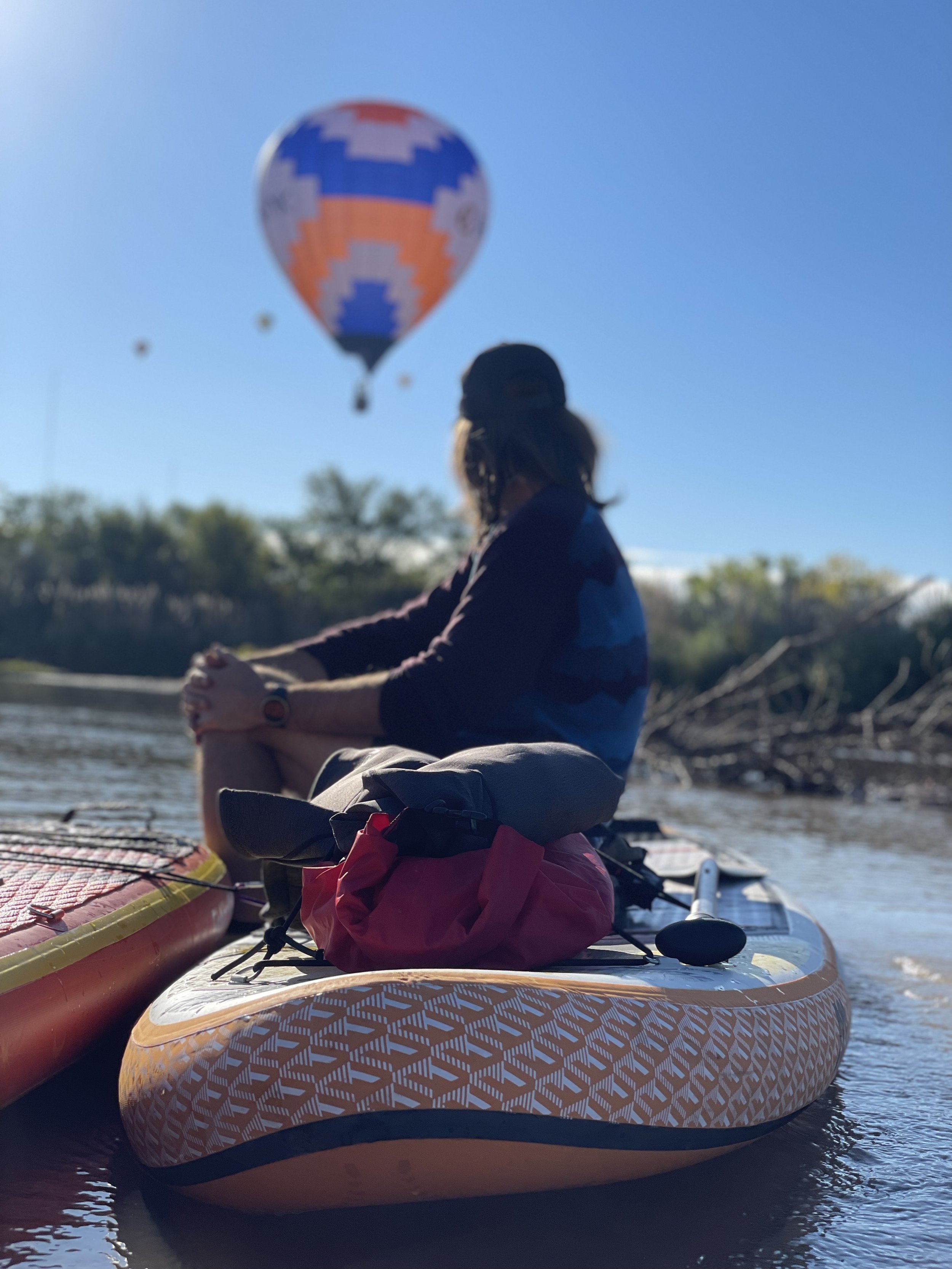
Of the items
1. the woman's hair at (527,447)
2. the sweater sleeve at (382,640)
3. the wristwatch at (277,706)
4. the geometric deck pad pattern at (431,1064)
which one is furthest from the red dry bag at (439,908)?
the sweater sleeve at (382,640)

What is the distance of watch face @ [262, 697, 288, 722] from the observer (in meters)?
2.78

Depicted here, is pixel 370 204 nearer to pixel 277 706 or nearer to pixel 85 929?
pixel 277 706

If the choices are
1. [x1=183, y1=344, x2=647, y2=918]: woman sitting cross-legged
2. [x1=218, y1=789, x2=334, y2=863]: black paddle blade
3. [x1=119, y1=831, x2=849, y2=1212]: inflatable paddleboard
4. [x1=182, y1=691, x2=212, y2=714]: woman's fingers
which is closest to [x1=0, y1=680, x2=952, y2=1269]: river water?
[x1=119, y1=831, x2=849, y2=1212]: inflatable paddleboard

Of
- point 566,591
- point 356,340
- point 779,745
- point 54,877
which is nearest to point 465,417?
point 566,591

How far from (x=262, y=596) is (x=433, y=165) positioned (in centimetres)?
1576

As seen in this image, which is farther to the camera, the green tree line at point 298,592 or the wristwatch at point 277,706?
the green tree line at point 298,592

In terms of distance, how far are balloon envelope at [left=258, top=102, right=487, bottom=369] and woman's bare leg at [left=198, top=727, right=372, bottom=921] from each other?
12495 mm

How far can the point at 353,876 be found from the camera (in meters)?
1.68

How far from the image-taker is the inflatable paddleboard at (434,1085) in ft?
4.68

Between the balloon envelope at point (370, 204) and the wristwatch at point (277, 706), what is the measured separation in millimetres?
12549

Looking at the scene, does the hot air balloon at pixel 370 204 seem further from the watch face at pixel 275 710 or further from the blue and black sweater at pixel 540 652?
the blue and black sweater at pixel 540 652

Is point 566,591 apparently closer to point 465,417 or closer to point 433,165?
point 465,417

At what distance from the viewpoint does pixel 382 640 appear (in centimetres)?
335

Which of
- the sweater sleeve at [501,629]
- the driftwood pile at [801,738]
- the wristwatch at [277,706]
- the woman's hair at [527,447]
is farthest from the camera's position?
the driftwood pile at [801,738]
